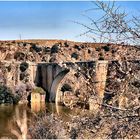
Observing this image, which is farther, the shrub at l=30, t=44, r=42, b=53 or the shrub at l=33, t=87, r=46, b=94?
the shrub at l=30, t=44, r=42, b=53

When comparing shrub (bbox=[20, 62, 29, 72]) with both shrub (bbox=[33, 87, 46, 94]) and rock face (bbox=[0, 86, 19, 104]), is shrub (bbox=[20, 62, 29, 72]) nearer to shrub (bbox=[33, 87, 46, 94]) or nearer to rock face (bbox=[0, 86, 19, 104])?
shrub (bbox=[33, 87, 46, 94])

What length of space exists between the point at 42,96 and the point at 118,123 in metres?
31.7

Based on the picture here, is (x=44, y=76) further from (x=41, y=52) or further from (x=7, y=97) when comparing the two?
(x=41, y=52)

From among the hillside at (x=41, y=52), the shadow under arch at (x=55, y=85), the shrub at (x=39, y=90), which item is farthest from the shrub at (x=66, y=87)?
the hillside at (x=41, y=52)

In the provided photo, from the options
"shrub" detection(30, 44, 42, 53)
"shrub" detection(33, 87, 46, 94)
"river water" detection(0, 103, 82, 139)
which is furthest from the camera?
"shrub" detection(30, 44, 42, 53)

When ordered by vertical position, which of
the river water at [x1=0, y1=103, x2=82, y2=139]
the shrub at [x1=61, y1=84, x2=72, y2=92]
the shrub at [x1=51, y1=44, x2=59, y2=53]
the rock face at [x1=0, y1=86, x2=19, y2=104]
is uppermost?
the shrub at [x1=51, y1=44, x2=59, y2=53]

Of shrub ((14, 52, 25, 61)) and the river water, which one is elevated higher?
shrub ((14, 52, 25, 61))

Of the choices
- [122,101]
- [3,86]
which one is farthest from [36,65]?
[122,101]

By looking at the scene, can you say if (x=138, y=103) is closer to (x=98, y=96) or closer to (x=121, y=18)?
(x=98, y=96)

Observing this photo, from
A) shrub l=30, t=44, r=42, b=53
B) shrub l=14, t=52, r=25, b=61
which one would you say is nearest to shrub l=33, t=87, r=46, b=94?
shrub l=14, t=52, r=25, b=61

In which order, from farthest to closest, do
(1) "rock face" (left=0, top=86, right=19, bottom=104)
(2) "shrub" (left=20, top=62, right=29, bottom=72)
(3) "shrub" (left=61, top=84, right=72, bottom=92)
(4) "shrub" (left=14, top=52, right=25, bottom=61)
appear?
1. (4) "shrub" (left=14, top=52, right=25, bottom=61)
2. (2) "shrub" (left=20, top=62, right=29, bottom=72)
3. (3) "shrub" (left=61, top=84, right=72, bottom=92)
4. (1) "rock face" (left=0, top=86, right=19, bottom=104)

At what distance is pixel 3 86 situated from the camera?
3256 cm

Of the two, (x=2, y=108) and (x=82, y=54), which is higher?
(x=82, y=54)

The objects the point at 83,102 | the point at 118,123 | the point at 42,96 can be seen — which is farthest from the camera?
the point at 42,96
